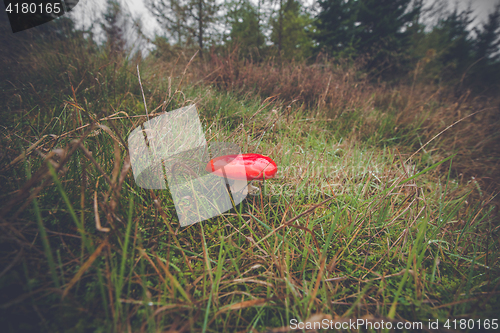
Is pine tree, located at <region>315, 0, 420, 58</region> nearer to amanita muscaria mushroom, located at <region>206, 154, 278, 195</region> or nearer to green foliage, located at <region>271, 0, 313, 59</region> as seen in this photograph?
green foliage, located at <region>271, 0, 313, 59</region>

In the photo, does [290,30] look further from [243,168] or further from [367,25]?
[243,168]

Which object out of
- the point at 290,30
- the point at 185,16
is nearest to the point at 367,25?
the point at 290,30

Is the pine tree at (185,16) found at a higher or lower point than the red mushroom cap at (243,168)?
higher

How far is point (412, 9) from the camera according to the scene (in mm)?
10883

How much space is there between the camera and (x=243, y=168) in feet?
3.25

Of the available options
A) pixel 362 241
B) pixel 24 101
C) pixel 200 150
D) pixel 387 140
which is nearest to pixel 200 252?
pixel 200 150

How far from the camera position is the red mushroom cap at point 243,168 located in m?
0.99

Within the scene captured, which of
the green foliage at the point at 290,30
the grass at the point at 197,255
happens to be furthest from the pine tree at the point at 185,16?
the grass at the point at 197,255

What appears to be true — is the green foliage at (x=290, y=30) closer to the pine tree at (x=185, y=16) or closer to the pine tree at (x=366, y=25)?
the pine tree at (x=366, y=25)

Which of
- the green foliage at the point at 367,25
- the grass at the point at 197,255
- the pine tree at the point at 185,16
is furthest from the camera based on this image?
the green foliage at the point at 367,25

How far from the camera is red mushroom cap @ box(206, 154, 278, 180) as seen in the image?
3.25 ft

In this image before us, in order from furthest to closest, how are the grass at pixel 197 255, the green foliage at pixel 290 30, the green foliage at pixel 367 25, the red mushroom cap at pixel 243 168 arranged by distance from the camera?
the green foliage at pixel 290 30 < the green foliage at pixel 367 25 < the red mushroom cap at pixel 243 168 < the grass at pixel 197 255

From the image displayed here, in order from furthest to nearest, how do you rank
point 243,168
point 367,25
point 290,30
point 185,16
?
point 290,30 < point 367,25 < point 185,16 < point 243,168

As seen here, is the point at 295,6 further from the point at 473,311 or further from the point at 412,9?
the point at 473,311
